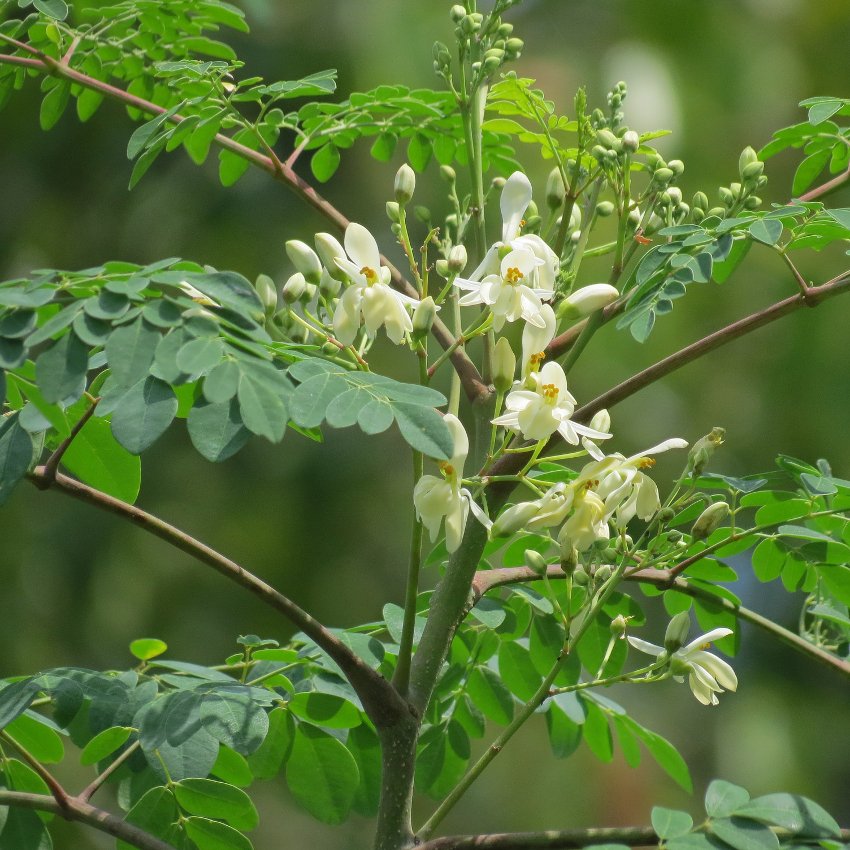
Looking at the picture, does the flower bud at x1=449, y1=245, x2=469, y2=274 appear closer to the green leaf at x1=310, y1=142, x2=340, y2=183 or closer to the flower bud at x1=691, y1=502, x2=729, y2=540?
the flower bud at x1=691, y1=502, x2=729, y2=540

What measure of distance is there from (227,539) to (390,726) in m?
4.20

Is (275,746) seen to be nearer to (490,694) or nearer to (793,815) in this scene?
(490,694)

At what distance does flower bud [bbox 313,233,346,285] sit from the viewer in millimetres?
1085

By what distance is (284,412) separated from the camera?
86cm

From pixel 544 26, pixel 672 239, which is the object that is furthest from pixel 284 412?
pixel 544 26

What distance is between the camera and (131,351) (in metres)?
0.84

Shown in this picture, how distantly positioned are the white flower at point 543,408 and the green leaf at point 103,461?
0.40 meters

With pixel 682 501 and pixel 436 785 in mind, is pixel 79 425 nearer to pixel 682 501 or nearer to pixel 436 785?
pixel 682 501

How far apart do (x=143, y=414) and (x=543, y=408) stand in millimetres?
356

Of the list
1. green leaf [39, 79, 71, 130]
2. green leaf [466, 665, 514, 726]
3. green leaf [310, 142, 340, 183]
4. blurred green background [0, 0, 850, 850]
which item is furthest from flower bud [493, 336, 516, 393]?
blurred green background [0, 0, 850, 850]

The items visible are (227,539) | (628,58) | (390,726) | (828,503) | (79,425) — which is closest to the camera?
(79,425)

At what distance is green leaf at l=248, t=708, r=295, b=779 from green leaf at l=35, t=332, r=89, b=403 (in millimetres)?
532

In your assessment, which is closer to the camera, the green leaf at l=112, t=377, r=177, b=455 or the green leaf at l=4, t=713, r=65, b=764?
the green leaf at l=112, t=377, r=177, b=455

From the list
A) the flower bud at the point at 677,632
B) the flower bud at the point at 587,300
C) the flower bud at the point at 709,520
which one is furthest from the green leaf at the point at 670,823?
the flower bud at the point at 587,300
